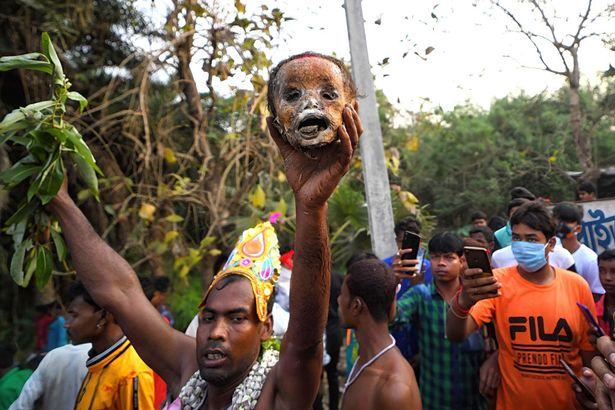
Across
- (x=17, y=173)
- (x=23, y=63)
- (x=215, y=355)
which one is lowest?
(x=215, y=355)

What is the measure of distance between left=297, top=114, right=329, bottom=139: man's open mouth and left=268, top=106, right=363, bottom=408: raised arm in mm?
49

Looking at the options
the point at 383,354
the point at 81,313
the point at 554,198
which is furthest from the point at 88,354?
the point at 554,198

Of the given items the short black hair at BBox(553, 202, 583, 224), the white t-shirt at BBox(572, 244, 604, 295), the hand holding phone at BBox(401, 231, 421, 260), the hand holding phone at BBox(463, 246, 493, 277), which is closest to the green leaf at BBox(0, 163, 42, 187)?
the hand holding phone at BBox(463, 246, 493, 277)

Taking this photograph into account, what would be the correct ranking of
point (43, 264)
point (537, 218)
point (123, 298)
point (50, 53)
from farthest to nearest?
1. point (537, 218)
2. point (43, 264)
3. point (123, 298)
4. point (50, 53)

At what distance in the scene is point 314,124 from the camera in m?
1.30

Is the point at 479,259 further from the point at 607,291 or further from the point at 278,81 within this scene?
the point at 278,81

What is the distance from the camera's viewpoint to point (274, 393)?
1.63 meters

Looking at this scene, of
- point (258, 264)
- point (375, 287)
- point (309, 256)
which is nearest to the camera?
point (309, 256)

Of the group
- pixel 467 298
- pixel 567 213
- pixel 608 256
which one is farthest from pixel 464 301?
pixel 567 213

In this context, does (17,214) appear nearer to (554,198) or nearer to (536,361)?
(536,361)

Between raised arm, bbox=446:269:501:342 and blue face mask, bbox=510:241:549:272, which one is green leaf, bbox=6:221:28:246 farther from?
blue face mask, bbox=510:241:549:272

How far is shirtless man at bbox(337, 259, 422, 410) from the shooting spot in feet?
7.46

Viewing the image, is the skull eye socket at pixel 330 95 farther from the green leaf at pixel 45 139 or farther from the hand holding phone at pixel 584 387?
the hand holding phone at pixel 584 387

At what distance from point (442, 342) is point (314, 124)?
2.54 metres
